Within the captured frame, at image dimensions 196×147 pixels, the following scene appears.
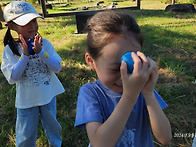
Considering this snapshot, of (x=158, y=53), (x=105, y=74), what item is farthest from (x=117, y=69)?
(x=158, y=53)

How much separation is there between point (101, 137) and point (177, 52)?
13.9 feet

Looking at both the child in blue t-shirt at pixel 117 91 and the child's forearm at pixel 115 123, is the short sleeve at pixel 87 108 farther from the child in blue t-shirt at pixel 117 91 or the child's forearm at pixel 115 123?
the child's forearm at pixel 115 123

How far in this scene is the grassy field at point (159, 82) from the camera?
2574mm

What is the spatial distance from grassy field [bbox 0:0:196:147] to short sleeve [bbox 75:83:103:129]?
4.64 feet

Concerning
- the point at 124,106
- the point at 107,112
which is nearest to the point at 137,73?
the point at 124,106

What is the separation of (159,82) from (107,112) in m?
2.64

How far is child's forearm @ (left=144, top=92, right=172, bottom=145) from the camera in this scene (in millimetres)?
1075

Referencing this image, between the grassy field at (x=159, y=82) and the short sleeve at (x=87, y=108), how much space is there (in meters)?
1.41

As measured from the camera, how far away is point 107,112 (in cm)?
121

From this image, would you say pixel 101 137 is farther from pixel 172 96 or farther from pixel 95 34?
pixel 172 96

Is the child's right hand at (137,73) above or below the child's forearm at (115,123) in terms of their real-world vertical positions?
above

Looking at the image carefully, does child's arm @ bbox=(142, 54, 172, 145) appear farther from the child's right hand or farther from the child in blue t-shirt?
the child's right hand

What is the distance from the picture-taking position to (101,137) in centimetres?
96
